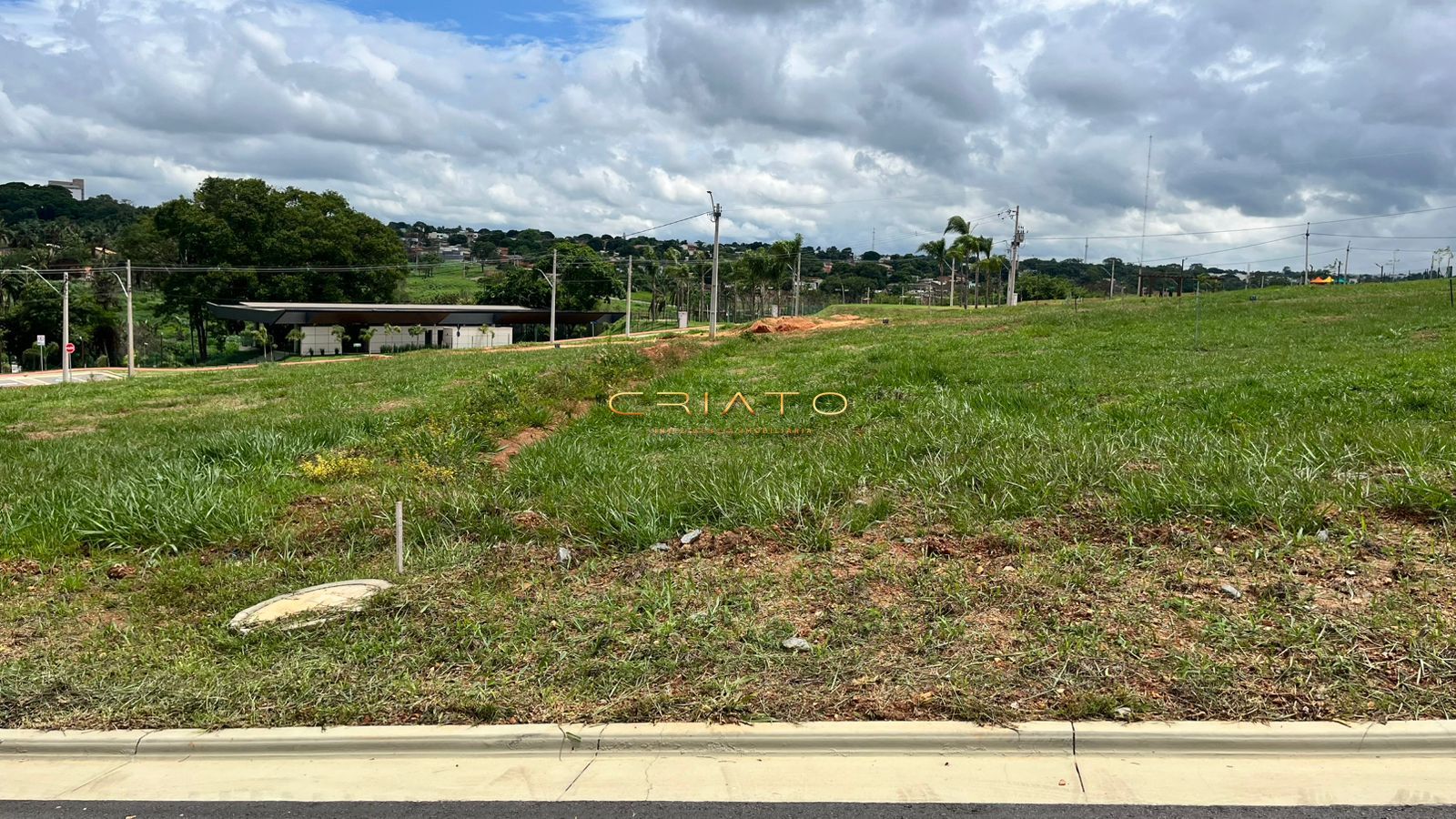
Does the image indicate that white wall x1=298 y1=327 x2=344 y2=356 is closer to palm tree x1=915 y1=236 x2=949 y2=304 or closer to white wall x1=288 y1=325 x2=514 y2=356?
white wall x1=288 y1=325 x2=514 y2=356

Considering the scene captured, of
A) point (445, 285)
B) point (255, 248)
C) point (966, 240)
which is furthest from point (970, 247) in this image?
point (445, 285)

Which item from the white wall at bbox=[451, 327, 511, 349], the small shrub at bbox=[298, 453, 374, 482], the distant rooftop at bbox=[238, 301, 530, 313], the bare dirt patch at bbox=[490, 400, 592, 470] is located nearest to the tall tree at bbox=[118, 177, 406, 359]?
the distant rooftop at bbox=[238, 301, 530, 313]

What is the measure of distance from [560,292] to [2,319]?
4122 centimetres

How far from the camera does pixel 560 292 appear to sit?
8562 cm

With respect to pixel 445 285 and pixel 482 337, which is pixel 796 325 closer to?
pixel 482 337

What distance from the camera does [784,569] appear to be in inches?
240

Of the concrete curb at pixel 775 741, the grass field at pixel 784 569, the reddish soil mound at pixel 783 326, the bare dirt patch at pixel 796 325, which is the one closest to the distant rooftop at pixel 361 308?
the bare dirt patch at pixel 796 325

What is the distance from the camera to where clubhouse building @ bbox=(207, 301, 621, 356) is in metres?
62.3

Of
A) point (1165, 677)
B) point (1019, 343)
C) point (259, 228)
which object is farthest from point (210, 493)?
point (259, 228)

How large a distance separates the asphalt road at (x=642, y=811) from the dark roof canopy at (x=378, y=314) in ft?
197

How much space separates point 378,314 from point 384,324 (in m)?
1.61

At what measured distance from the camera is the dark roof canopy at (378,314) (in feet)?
195

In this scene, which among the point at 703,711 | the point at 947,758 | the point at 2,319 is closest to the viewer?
the point at 947,758

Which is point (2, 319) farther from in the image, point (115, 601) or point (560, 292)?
point (115, 601)
